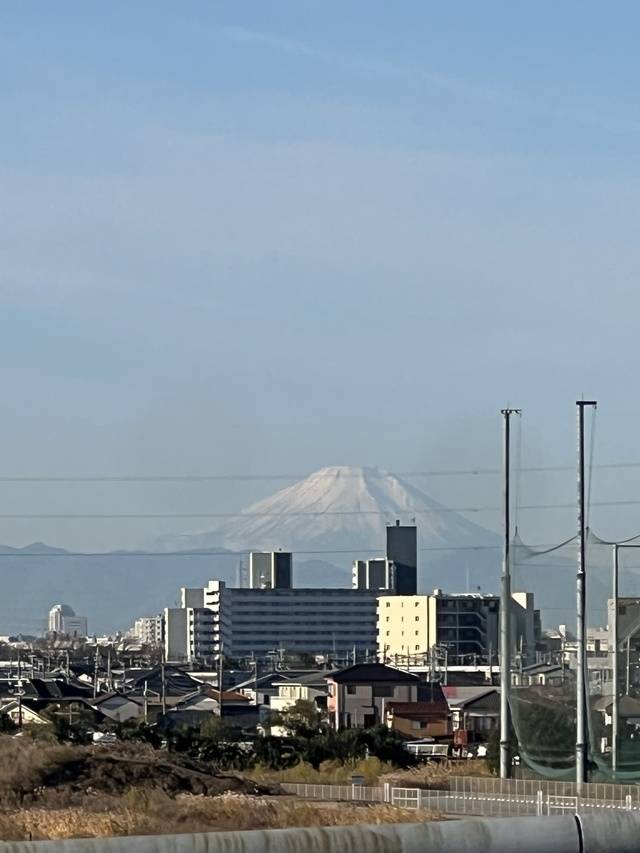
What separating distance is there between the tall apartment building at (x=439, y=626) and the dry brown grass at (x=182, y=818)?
10021cm

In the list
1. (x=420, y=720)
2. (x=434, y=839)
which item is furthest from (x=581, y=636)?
(x=420, y=720)

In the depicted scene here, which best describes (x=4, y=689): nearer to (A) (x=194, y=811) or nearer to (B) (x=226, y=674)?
(B) (x=226, y=674)

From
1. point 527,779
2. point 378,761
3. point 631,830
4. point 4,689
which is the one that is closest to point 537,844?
point 631,830

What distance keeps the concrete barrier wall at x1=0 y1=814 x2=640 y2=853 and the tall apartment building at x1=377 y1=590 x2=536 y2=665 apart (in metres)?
111

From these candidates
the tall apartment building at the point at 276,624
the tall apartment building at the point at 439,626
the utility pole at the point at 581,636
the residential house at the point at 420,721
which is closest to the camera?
the utility pole at the point at 581,636

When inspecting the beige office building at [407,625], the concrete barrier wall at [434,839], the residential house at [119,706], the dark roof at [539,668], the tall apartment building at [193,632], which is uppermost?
the concrete barrier wall at [434,839]

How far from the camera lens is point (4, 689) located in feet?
301

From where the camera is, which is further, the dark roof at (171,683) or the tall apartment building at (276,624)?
the tall apartment building at (276,624)

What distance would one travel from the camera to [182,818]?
24.8m

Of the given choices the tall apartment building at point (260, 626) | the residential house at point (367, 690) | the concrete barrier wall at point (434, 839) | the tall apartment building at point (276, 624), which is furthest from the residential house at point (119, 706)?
the tall apartment building at point (276, 624)

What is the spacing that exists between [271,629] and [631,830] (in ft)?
596

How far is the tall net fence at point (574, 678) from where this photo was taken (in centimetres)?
3309

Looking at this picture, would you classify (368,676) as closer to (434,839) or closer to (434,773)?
(434,773)

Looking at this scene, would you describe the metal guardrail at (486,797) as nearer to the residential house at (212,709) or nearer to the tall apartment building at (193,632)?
the residential house at (212,709)
